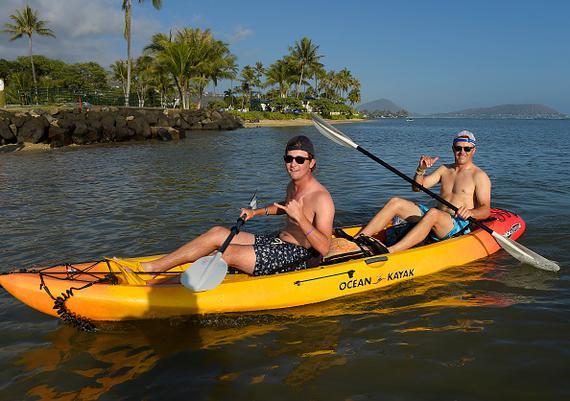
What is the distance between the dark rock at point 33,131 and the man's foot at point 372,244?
20476 millimetres

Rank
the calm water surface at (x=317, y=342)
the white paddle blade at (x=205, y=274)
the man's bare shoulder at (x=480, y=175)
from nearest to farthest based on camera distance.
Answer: the calm water surface at (x=317, y=342), the white paddle blade at (x=205, y=274), the man's bare shoulder at (x=480, y=175)

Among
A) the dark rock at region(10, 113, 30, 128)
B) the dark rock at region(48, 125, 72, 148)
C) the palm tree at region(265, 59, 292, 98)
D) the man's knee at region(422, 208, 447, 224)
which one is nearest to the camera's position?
the man's knee at region(422, 208, 447, 224)

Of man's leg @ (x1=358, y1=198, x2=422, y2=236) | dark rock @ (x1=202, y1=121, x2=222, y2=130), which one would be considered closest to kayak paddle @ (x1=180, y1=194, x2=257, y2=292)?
man's leg @ (x1=358, y1=198, x2=422, y2=236)

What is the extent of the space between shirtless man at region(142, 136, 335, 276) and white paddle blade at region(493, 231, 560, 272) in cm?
256

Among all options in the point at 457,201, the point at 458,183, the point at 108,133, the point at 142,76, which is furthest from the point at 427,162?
the point at 142,76

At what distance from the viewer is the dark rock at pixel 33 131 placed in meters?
21.1

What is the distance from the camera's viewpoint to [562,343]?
3830 millimetres

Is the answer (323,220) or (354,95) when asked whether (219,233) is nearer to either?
(323,220)

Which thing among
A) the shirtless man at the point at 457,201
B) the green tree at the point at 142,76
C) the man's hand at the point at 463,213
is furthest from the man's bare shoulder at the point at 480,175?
the green tree at the point at 142,76

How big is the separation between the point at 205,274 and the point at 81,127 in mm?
22738

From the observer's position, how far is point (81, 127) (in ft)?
77.8

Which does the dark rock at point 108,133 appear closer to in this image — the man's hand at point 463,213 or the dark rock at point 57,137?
the dark rock at point 57,137

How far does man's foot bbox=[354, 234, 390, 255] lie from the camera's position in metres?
5.33

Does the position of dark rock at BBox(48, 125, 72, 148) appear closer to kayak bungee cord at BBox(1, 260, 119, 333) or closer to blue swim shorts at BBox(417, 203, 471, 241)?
kayak bungee cord at BBox(1, 260, 119, 333)
